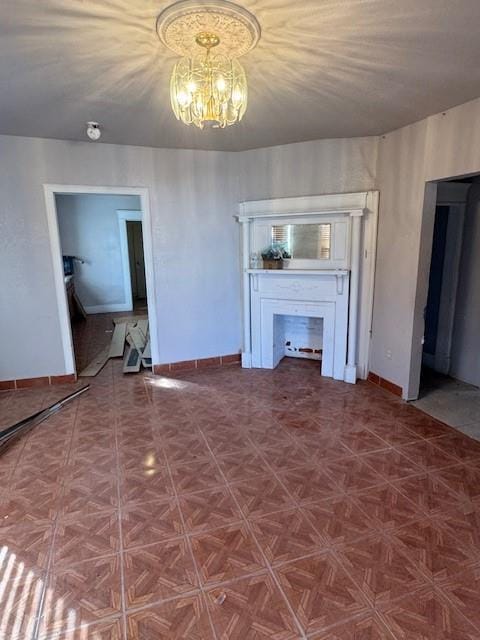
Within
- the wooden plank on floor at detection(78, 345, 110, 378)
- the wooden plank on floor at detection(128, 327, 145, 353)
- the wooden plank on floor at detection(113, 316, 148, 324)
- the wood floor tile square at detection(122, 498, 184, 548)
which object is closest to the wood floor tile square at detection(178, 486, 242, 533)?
the wood floor tile square at detection(122, 498, 184, 548)

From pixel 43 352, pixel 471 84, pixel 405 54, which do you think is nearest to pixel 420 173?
pixel 471 84

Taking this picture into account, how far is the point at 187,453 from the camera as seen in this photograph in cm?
286

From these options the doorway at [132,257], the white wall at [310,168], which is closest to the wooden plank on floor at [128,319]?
the doorway at [132,257]

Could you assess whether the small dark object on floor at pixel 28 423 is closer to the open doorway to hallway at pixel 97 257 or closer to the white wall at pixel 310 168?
the white wall at pixel 310 168

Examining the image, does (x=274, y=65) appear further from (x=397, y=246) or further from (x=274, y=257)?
(x=274, y=257)

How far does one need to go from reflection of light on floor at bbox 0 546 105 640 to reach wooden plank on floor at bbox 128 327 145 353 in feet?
10.7

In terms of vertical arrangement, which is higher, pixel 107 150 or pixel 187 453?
pixel 107 150

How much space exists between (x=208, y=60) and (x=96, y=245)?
675cm

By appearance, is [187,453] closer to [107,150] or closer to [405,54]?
[405,54]

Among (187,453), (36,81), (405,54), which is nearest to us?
(405,54)

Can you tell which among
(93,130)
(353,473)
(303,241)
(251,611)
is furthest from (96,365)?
(251,611)

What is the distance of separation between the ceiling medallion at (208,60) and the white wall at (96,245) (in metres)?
6.11

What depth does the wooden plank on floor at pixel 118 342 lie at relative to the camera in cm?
525

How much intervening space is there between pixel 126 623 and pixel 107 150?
3956 millimetres
